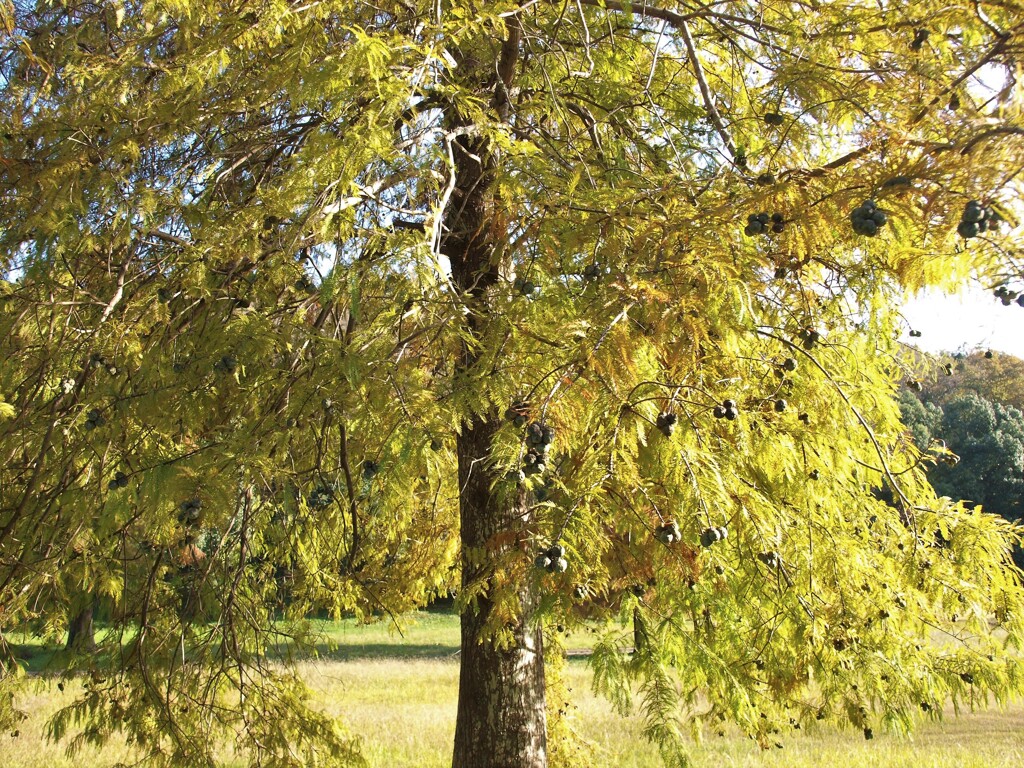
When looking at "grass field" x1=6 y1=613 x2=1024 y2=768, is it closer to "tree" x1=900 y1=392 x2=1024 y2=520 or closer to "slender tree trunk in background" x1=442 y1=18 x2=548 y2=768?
"slender tree trunk in background" x1=442 y1=18 x2=548 y2=768

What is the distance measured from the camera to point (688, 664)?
3.99m

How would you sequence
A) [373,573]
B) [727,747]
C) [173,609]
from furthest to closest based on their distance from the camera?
1. [727,747]
2. [373,573]
3. [173,609]

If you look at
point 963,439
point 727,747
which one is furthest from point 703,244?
point 963,439

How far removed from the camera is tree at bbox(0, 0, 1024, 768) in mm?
2701

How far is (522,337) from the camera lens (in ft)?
10.3

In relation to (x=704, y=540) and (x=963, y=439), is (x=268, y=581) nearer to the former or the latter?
(x=704, y=540)

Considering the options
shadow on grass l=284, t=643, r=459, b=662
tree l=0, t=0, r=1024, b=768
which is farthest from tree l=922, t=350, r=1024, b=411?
tree l=0, t=0, r=1024, b=768

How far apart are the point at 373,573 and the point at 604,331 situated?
4.40 m

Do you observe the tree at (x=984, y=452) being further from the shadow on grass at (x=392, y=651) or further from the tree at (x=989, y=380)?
the shadow on grass at (x=392, y=651)

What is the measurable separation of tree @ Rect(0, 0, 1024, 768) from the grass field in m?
1.83

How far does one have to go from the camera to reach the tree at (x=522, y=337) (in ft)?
8.86

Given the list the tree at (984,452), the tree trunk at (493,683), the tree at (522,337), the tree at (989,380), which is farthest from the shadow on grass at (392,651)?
the tree at (984,452)

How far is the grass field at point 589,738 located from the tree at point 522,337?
1827 mm

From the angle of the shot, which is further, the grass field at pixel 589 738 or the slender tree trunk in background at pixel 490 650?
the grass field at pixel 589 738
